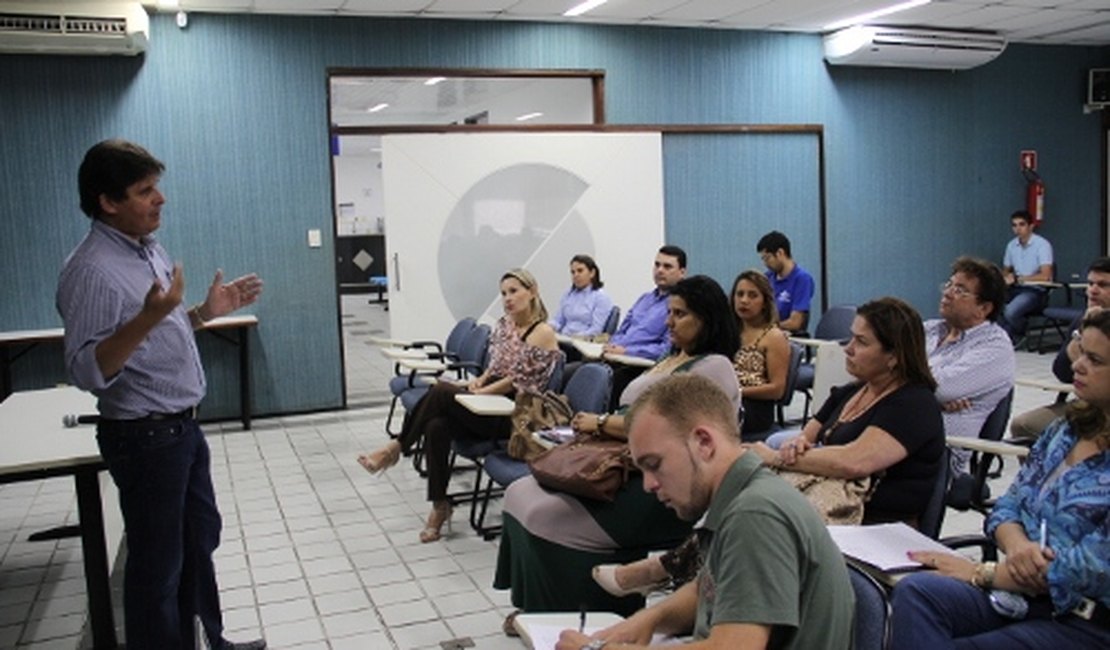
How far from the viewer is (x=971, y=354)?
11.6ft

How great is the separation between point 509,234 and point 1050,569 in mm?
5887

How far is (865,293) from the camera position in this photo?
9.12m

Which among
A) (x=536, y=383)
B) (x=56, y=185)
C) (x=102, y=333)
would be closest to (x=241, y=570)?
(x=536, y=383)

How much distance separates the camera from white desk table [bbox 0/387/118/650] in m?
2.95

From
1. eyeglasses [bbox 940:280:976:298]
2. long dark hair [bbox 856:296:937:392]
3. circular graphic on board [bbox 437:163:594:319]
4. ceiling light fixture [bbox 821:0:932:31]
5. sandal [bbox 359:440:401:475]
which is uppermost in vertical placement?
ceiling light fixture [bbox 821:0:932:31]

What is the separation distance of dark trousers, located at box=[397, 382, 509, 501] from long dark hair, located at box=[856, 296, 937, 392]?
6.36 feet

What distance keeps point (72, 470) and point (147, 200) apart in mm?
1003

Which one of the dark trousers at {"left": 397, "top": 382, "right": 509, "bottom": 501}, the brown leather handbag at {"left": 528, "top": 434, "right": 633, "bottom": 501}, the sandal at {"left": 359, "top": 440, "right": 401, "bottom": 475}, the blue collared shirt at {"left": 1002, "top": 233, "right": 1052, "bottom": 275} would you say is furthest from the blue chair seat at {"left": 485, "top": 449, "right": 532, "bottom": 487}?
the blue collared shirt at {"left": 1002, "top": 233, "right": 1052, "bottom": 275}

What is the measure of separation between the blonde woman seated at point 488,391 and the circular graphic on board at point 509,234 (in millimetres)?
2536

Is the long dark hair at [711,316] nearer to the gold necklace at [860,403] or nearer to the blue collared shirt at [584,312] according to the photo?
the gold necklace at [860,403]

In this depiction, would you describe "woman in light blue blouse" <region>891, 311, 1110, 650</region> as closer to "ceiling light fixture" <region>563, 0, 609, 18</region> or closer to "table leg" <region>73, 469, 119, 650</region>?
"table leg" <region>73, 469, 119, 650</region>

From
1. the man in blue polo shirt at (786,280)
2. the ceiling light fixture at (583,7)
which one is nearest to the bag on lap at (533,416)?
the man in blue polo shirt at (786,280)

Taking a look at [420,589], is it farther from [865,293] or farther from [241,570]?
[865,293]

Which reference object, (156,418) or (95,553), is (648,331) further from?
(156,418)
